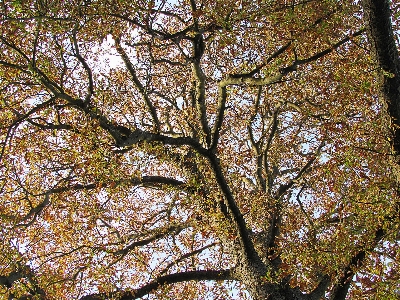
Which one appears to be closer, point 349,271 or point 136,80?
point 349,271

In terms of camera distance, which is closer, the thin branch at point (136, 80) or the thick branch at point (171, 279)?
the thick branch at point (171, 279)

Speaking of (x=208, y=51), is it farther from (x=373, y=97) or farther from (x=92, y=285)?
(x=92, y=285)

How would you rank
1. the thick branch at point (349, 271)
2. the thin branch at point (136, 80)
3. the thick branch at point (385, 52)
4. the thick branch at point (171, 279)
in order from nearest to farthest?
the thick branch at point (385, 52)
the thick branch at point (349, 271)
the thick branch at point (171, 279)
the thin branch at point (136, 80)

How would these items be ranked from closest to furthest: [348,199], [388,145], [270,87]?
[388,145], [348,199], [270,87]

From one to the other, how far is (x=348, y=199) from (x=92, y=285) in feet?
27.9

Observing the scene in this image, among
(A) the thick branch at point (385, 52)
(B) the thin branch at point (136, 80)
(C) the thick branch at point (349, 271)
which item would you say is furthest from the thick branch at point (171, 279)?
(A) the thick branch at point (385, 52)

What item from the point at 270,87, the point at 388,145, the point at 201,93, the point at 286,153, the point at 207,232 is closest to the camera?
the point at 388,145

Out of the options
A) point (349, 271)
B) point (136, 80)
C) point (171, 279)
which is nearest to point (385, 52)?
point (349, 271)

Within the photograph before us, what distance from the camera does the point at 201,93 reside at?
35.9ft

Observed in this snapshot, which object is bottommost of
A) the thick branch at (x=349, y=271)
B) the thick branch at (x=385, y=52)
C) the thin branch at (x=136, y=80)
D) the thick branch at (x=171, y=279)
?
the thick branch at (x=171, y=279)

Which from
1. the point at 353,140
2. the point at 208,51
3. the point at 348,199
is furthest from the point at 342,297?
the point at 208,51

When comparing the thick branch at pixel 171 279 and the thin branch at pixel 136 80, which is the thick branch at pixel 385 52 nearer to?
the thick branch at pixel 171 279

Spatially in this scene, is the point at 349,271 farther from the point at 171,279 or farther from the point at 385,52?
the point at 385,52

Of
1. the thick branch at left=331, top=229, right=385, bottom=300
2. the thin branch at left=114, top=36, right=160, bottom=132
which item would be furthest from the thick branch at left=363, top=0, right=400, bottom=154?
the thin branch at left=114, top=36, right=160, bottom=132
